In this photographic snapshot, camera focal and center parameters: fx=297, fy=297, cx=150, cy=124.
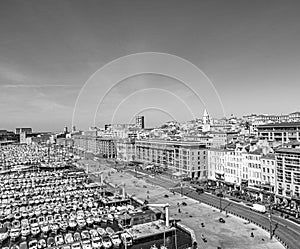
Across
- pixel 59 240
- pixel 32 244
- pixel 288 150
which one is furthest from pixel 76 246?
pixel 288 150

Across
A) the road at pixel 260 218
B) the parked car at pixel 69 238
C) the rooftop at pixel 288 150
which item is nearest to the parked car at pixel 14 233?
the parked car at pixel 69 238

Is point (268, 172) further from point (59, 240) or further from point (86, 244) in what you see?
point (59, 240)

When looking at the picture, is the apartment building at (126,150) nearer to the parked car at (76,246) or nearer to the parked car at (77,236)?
the parked car at (77,236)

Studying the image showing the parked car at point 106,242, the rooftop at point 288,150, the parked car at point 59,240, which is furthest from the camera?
the rooftop at point 288,150

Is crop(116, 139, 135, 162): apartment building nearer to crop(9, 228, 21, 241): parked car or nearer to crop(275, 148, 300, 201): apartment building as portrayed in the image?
crop(275, 148, 300, 201): apartment building

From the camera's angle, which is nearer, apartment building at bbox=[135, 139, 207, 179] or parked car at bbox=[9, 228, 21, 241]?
parked car at bbox=[9, 228, 21, 241]

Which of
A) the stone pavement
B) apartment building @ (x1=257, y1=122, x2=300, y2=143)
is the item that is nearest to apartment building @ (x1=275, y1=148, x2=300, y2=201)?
the stone pavement

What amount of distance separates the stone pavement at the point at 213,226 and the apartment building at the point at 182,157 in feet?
44.8

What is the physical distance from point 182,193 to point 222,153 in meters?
11.7

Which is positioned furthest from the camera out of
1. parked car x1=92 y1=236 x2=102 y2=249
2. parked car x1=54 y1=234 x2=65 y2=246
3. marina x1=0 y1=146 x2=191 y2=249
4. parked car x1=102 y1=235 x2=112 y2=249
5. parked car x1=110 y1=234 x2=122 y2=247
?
marina x1=0 y1=146 x2=191 y2=249

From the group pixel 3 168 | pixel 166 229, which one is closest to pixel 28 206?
pixel 166 229

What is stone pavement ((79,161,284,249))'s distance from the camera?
28.0m

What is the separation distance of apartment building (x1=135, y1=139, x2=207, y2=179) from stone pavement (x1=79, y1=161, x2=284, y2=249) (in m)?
→ 13.6

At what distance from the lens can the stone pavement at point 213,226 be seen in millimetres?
28031
